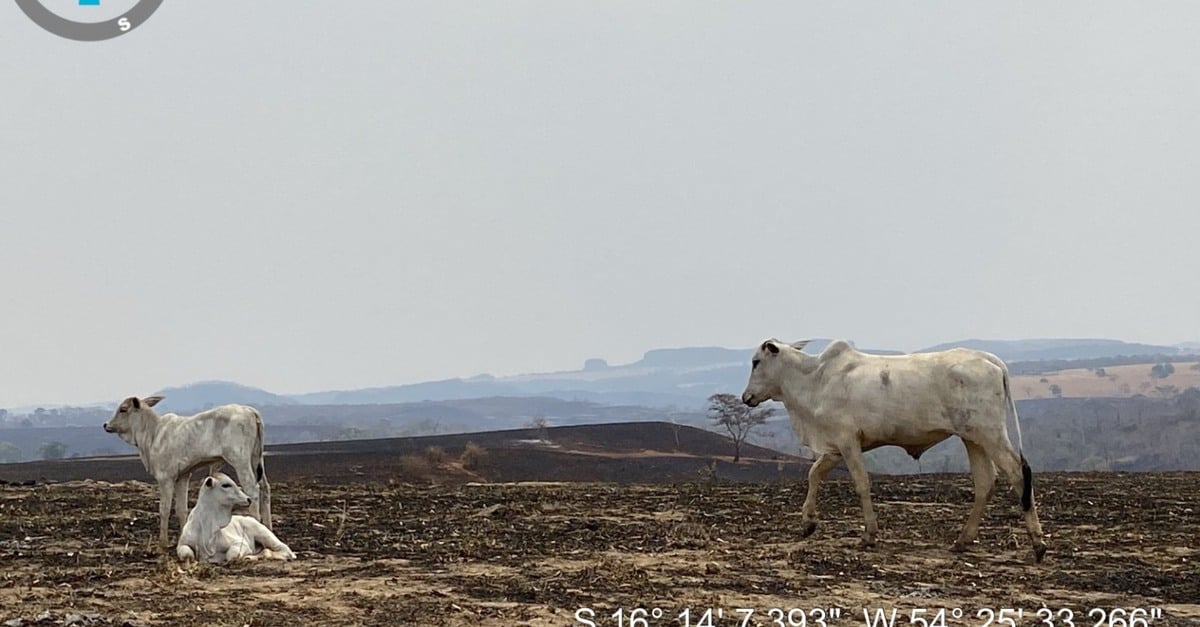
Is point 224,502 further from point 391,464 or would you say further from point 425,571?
point 391,464

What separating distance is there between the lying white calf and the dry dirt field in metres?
0.27

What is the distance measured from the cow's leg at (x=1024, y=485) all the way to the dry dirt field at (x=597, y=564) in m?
0.33

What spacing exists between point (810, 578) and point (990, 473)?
3.11m

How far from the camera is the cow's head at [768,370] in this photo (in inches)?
563

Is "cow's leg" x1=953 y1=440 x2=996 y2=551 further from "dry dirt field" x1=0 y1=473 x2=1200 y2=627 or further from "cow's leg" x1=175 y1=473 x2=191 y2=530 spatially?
"cow's leg" x1=175 y1=473 x2=191 y2=530

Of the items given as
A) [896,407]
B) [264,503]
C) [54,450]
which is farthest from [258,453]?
[54,450]

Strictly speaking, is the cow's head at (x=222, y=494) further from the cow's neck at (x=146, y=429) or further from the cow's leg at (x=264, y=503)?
the cow's neck at (x=146, y=429)

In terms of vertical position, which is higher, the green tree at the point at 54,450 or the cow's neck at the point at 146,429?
the cow's neck at the point at 146,429

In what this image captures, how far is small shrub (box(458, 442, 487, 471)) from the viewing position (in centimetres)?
4303

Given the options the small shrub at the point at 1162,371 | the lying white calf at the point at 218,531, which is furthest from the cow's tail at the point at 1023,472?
the small shrub at the point at 1162,371

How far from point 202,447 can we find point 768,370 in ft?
19.8

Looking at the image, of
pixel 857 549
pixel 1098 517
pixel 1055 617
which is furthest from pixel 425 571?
pixel 1098 517

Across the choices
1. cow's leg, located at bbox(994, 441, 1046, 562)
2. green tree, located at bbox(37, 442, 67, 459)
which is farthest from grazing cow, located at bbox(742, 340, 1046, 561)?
green tree, located at bbox(37, 442, 67, 459)

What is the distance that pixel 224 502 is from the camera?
1212cm
